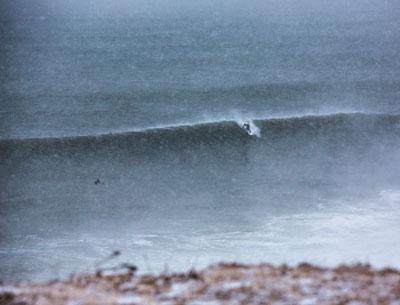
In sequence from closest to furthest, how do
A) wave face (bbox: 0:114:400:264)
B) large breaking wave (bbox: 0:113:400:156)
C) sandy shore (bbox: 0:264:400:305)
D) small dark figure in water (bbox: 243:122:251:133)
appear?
1. sandy shore (bbox: 0:264:400:305)
2. wave face (bbox: 0:114:400:264)
3. large breaking wave (bbox: 0:113:400:156)
4. small dark figure in water (bbox: 243:122:251:133)

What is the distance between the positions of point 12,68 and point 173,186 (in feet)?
87.4

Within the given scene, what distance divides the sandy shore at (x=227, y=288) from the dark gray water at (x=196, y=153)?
1796 millimetres

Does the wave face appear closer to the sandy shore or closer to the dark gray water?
the dark gray water

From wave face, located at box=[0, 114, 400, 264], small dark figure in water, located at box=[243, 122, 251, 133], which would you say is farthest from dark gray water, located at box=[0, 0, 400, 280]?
small dark figure in water, located at box=[243, 122, 251, 133]

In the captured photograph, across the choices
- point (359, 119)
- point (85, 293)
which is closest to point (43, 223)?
point (85, 293)

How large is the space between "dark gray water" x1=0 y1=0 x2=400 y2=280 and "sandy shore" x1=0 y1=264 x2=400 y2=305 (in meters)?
1.80

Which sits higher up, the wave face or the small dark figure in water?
the small dark figure in water

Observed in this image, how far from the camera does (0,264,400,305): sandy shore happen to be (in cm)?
567

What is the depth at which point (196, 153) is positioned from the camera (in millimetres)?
24109

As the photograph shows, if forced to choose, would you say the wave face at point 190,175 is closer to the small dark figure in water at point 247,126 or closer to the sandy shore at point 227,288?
the small dark figure in water at point 247,126

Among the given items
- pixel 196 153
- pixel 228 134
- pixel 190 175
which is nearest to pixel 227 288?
pixel 190 175

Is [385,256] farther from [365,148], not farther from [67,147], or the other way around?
[67,147]

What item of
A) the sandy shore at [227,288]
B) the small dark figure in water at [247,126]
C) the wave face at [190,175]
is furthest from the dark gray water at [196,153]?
the sandy shore at [227,288]

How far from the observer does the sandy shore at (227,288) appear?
18.6 ft
